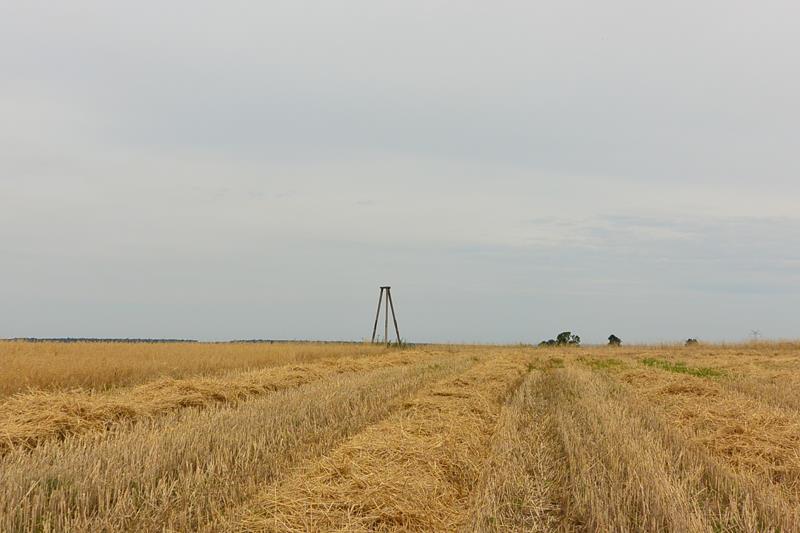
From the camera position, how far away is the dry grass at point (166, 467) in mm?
4363

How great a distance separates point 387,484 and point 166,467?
7.42 feet

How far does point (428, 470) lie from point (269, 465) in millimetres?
1662

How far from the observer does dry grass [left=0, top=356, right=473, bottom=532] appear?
4.36 m

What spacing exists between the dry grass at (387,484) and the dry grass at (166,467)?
48 centimetres

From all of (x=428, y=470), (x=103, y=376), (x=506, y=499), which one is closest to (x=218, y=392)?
(x=103, y=376)

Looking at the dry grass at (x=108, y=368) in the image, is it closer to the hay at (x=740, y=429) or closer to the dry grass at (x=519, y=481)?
the dry grass at (x=519, y=481)

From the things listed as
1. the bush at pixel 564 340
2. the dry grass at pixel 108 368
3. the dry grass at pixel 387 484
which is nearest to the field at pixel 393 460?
the dry grass at pixel 387 484

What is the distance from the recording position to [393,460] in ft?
19.6

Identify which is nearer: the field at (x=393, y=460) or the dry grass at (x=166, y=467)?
the dry grass at (x=166, y=467)

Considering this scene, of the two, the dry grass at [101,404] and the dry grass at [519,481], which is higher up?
the dry grass at [101,404]

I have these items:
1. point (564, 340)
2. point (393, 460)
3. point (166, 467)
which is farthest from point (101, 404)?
point (564, 340)

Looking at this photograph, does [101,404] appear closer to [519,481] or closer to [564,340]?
[519,481]

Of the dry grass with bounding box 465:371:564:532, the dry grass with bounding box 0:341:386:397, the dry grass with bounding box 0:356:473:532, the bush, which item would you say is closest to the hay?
the dry grass with bounding box 465:371:564:532

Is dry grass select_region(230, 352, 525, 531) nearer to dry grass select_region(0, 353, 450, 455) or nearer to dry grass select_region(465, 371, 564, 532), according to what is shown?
dry grass select_region(465, 371, 564, 532)
